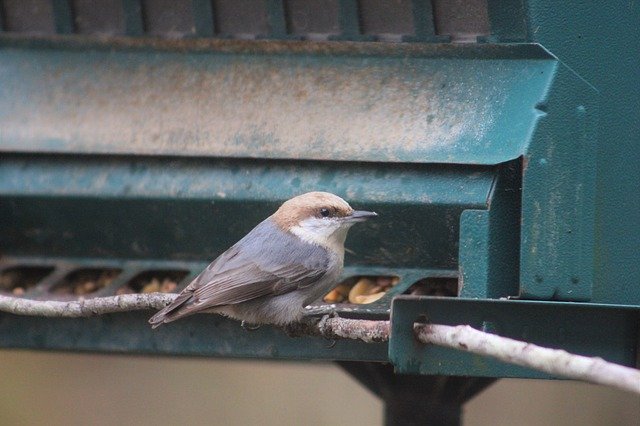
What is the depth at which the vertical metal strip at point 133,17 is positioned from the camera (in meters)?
6.32

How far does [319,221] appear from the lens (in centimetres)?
595

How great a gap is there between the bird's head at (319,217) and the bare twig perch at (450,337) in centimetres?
65

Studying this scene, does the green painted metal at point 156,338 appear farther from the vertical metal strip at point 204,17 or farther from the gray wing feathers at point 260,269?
the vertical metal strip at point 204,17

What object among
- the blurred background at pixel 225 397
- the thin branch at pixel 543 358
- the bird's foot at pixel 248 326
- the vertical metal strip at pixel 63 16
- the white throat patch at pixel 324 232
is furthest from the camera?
the blurred background at pixel 225 397

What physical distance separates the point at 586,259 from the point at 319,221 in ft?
4.18

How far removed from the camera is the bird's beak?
Answer: 5719 millimetres

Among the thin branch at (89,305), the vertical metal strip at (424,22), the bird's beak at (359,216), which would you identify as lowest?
the thin branch at (89,305)

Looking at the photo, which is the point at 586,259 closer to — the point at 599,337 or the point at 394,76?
the point at 599,337

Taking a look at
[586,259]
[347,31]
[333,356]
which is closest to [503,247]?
[586,259]

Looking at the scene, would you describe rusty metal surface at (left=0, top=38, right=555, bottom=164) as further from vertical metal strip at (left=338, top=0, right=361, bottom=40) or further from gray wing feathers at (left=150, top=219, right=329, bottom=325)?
gray wing feathers at (left=150, top=219, right=329, bottom=325)

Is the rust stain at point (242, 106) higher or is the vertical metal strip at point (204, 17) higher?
the vertical metal strip at point (204, 17)

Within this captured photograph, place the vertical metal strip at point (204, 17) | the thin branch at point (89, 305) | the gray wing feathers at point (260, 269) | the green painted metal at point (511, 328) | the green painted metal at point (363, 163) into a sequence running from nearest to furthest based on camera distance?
the green painted metal at point (511, 328)
the thin branch at point (89, 305)
the green painted metal at point (363, 163)
the gray wing feathers at point (260, 269)
the vertical metal strip at point (204, 17)

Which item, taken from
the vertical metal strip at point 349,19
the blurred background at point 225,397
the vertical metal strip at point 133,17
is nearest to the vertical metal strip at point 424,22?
the vertical metal strip at point 349,19

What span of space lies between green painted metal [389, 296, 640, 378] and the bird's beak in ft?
3.50
